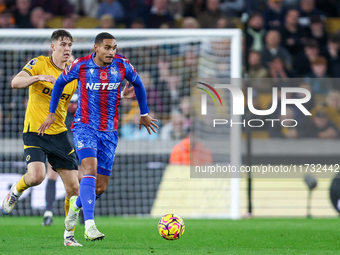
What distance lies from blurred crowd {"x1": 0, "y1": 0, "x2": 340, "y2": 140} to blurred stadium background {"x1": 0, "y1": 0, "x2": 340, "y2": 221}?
0.09ft

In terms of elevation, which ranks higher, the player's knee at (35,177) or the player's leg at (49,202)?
the player's knee at (35,177)

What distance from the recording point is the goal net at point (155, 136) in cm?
913

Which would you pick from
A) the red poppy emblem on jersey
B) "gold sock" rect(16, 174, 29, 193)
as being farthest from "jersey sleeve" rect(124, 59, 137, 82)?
"gold sock" rect(16, 174, 29, 193)

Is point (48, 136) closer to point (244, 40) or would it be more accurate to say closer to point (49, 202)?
point (49, 202)

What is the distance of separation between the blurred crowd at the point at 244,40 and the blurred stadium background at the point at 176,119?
0.09 ft

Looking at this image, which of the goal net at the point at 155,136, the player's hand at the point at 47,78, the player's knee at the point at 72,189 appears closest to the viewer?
the player's hand at the point at 47,78

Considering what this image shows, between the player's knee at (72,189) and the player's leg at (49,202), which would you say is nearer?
the player's knee at (72,189)

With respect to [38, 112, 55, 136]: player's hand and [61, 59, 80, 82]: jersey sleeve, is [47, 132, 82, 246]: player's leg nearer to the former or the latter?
[38, 112, 55, 136]: player's hand

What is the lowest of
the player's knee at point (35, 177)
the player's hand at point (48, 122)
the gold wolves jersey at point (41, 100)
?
the player's knee at point (35, 177)

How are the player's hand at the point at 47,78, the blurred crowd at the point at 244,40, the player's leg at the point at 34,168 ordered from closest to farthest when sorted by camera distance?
the player's hand at the point at 47,78 → the player's leg at the point at 34,168 → the blurred crowd at the point at 244,40

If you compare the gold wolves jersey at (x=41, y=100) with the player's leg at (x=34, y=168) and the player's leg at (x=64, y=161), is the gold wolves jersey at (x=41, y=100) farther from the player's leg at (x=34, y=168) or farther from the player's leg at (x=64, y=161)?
the player's leg at (x=34, y=168)

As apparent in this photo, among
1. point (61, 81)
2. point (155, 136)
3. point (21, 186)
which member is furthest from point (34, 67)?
point (155, 136)

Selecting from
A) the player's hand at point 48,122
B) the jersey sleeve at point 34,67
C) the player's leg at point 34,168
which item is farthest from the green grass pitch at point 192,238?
the jersey sleeve at point 34,67

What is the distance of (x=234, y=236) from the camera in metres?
6.51
